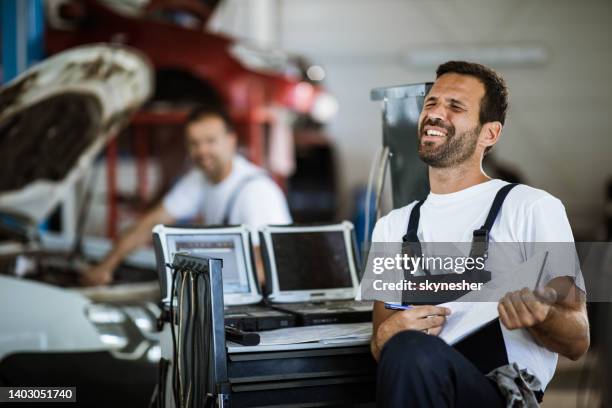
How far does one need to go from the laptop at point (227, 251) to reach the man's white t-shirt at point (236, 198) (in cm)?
93

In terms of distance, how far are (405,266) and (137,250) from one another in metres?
2.54

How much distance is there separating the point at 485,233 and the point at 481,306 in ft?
0.56

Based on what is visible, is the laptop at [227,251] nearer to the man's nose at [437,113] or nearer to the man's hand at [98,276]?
the man's nose at [437,113]

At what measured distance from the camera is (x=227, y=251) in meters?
2.45

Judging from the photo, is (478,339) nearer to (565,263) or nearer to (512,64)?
(565,263)

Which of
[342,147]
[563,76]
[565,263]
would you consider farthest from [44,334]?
[563,76]

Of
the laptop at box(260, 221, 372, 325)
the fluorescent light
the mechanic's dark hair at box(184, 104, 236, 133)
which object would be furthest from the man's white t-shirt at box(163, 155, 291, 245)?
the fluorescent light

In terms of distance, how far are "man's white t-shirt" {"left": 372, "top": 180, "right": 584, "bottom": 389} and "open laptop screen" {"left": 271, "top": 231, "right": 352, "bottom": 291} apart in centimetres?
49

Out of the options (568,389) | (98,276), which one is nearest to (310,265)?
(98,276)

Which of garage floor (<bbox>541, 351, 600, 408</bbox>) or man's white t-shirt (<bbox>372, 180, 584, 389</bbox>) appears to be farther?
garage floor (<bbox>541, 351, 600, 408</bbox>)

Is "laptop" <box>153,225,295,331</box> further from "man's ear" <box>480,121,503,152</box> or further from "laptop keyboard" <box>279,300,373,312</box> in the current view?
"man's ear" <box>480,121,503,152</box>

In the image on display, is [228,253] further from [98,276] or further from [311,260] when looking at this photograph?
[98,276]

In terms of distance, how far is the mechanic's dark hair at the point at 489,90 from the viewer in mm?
2000

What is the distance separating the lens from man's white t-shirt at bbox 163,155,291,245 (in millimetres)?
3496
